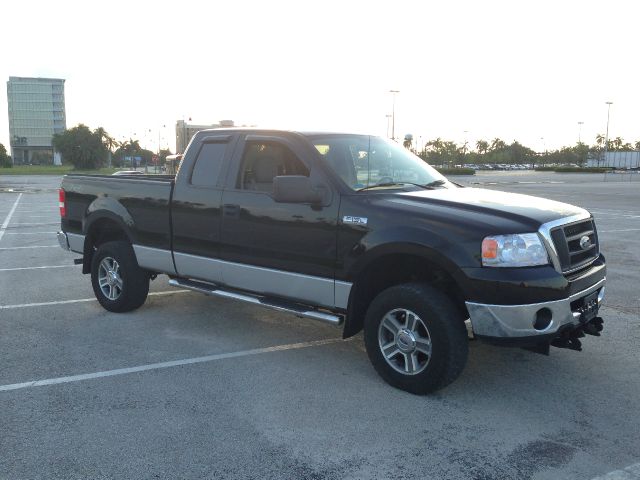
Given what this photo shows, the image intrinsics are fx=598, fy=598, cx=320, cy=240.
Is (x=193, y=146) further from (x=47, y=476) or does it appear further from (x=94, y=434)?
(x=47, y=476)

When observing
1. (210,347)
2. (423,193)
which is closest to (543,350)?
(423,193)

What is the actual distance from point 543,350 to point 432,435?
41.7 inches

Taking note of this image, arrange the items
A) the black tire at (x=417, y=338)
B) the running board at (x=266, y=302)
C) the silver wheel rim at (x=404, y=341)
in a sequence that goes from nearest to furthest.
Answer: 1. the black tire at (x=417, y=338)
2. the silver wheel rim at (x=404, y=341)
3. the running board at (x=266, y=302)

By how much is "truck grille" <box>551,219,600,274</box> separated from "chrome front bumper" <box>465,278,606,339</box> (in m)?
0.31

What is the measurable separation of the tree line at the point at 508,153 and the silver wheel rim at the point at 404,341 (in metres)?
92.8

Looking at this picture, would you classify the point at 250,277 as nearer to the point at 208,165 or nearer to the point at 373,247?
the point at 208,165

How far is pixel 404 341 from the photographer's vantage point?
14.3 feet

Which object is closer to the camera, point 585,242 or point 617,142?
point 585,242

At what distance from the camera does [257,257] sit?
16.9ft

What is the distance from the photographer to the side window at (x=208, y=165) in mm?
5633

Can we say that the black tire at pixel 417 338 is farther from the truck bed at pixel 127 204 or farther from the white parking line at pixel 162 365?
the truck bed at pixel 127 204

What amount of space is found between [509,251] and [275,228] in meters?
1.94

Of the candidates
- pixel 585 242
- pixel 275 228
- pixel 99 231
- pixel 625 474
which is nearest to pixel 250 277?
pixel 275 228

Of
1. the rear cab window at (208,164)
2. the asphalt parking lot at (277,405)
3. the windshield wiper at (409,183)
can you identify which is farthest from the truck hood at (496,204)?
the rear cab window at (208,164)
